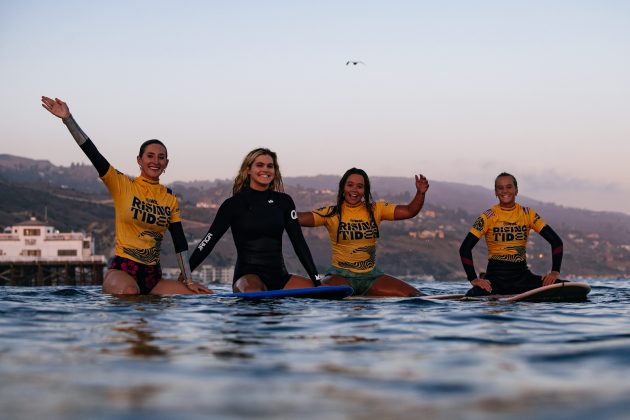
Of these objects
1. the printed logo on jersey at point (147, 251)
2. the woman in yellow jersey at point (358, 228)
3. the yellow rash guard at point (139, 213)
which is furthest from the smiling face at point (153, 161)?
the woman in yellow jersey at point (358, 228)

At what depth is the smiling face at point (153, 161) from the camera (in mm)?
11789

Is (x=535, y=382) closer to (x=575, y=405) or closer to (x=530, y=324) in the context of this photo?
(x=575, y=405)

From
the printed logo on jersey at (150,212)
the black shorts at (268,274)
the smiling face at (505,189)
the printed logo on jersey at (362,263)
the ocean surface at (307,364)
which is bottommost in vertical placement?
the ocean surface at (307,364)

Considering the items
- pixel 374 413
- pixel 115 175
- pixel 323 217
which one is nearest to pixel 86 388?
pixel 374 413

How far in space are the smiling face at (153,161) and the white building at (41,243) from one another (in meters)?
86.3

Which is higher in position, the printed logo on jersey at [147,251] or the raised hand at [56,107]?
the raised hand at [56,107]

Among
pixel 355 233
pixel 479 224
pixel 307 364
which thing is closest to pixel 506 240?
pixel 479 224

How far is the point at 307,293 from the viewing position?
38.9ft

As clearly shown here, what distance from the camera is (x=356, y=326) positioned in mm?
8086

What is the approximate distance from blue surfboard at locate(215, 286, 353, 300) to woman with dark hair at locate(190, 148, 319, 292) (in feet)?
1.43

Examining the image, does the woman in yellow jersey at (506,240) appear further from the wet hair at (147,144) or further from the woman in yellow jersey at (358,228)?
the wet hair at (147,144)

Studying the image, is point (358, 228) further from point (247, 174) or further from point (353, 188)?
point (247, 174)

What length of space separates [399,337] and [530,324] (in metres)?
1.94

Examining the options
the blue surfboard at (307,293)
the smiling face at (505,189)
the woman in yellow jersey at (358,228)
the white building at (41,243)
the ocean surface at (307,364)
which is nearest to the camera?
the ocean surface at (307,364)
